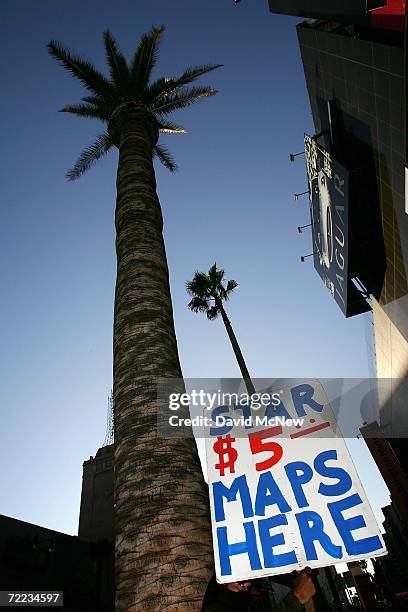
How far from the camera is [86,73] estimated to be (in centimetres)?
1062

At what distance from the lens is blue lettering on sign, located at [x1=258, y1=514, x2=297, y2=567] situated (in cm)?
207

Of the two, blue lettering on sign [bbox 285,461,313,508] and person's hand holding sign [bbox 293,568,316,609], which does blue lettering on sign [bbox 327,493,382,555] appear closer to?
blue lettering on sign [bbox 285,461,313,508]

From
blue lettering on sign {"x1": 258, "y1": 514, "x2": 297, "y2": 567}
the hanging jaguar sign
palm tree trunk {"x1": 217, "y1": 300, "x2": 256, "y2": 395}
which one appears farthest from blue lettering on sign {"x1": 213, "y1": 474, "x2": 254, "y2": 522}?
palm tree trunk {"x1": 217, "y1": 300, "x2": 256, "y2": 395}

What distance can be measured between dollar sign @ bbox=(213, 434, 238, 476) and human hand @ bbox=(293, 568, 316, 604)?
27.1 inches

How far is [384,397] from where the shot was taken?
22047 millimetres

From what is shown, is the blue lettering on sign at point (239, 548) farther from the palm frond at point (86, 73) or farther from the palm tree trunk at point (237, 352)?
the palm tree trunk at point (237, 352)

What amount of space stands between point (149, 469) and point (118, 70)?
11.5 meters

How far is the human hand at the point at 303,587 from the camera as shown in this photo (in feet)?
6.63

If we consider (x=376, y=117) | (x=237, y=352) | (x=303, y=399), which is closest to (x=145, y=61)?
(x=376, y=117)

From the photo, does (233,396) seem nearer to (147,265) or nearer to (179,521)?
(179,521)

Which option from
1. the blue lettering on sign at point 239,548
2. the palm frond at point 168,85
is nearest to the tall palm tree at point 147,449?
the blue lettering on sign at point 239,548

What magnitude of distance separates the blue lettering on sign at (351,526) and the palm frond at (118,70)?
11459 mm

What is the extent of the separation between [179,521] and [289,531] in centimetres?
79

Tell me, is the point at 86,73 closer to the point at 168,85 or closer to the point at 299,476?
the point at 168,85
